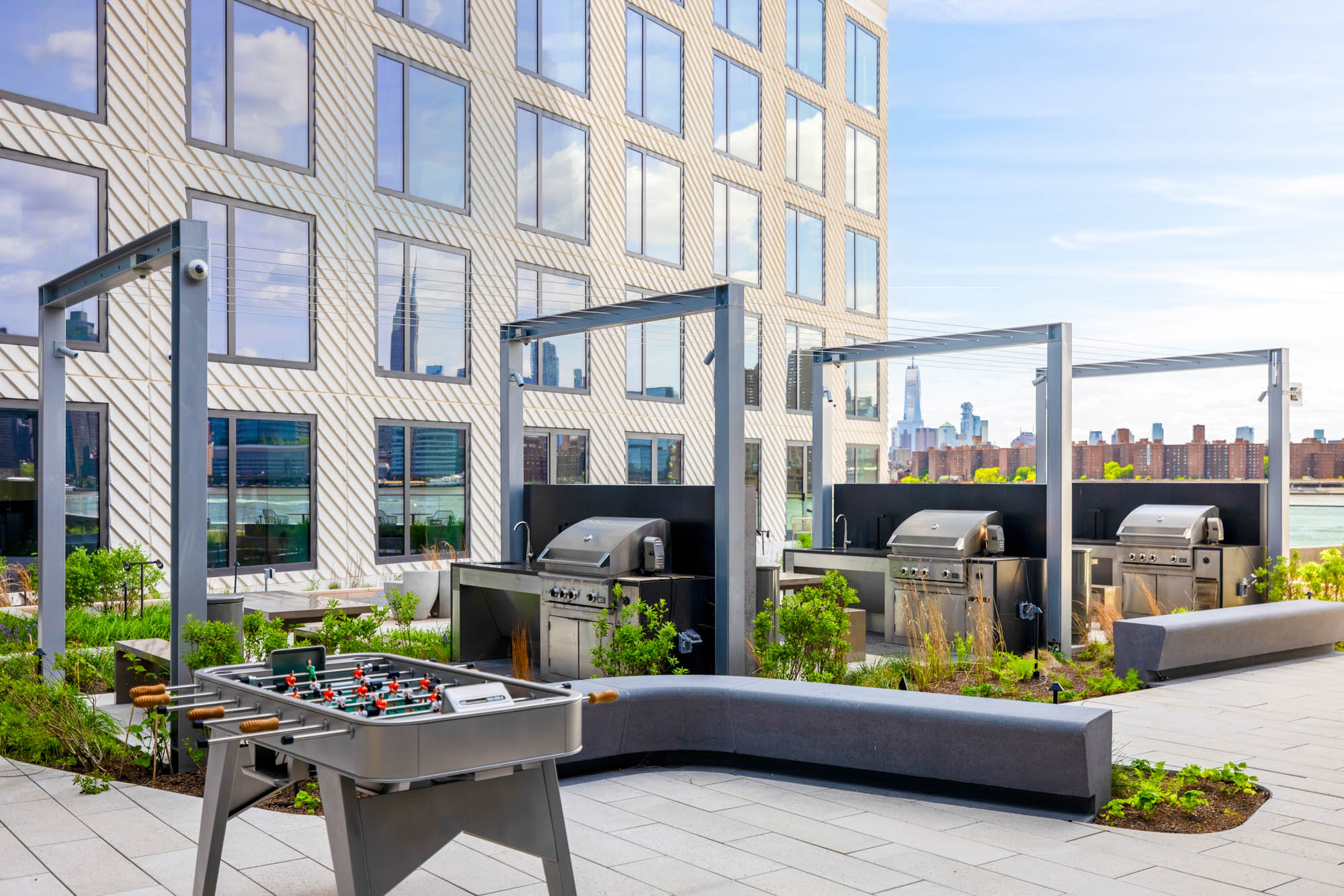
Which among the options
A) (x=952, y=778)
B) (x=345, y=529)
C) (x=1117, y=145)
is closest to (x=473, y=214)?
(x=345, y=529)

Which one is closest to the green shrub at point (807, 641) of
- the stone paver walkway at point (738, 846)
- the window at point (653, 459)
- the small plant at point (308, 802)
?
the stone paver walkway at point (738, 846)

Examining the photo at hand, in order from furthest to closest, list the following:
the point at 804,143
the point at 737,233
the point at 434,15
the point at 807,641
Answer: the point at 804,143
the point at 737,233
the point at 434,15
the point at 807,641

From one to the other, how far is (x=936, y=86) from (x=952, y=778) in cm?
3753

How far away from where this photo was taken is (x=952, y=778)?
5.08m

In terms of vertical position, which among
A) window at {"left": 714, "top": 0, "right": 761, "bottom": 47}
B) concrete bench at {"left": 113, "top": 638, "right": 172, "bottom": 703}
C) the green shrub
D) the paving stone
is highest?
window at {"left": 714, "top": 0, "right": 761, "bottom": 47}

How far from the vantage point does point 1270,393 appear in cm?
1151

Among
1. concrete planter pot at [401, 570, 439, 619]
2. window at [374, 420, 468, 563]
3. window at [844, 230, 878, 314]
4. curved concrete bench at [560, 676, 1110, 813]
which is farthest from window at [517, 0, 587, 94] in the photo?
curved concrete bench at [560, 676, 1110, 813]

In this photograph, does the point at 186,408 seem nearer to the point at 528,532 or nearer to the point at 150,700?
the point at 150,700

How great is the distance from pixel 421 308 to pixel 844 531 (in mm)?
7569

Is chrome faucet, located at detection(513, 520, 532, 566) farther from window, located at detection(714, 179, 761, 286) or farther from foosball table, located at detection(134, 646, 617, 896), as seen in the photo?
window, located at detection(714, 179, 761, 286)

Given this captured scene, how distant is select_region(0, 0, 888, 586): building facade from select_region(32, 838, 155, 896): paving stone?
906 cm

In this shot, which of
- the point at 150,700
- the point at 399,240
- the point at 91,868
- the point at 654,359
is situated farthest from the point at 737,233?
the point at 150,700

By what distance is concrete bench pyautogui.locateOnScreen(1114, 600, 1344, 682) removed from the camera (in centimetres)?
799

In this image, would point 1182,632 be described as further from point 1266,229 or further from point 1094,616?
point 1266,229
